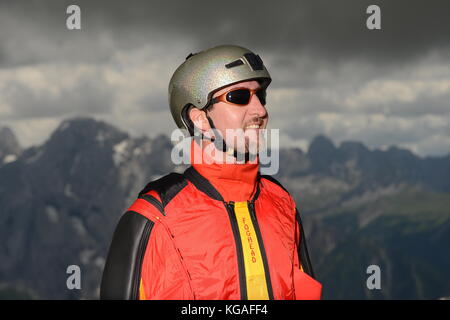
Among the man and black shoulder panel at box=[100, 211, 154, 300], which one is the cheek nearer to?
the man

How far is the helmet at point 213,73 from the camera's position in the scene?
9078 millimetres

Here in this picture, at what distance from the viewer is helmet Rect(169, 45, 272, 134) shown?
9.08 meters

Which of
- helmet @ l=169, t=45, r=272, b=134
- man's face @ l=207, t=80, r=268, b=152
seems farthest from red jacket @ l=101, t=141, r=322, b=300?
helmet @ l=169, t=45, r=272, b=134

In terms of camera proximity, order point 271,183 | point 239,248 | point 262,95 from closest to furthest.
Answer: point 239,248
point 262,95
point 271,183

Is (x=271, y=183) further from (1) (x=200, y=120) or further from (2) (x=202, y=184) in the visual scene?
(1) (x=200, y=120)

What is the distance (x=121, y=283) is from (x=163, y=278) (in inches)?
23.5

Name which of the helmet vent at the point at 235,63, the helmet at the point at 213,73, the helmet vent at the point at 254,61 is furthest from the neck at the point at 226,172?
the helmet vent at the point at 254,61

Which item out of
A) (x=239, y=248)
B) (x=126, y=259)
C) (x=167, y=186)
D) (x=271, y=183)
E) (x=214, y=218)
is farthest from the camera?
(x=271, y=183)

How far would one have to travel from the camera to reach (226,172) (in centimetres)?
913

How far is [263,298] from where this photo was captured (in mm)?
8539

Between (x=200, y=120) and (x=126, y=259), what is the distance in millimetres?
2523

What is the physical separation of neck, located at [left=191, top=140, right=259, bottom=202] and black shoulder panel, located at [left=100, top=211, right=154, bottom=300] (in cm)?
127

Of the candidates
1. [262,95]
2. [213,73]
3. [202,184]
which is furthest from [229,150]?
[213,73]
